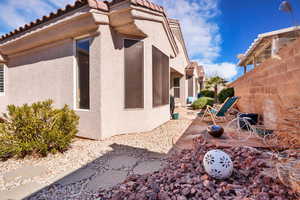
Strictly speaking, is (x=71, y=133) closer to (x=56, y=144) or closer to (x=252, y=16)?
(x=56, y=144)

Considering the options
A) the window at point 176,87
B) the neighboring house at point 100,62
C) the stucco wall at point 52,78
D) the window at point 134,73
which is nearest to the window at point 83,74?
the neighboring house at point 100,62

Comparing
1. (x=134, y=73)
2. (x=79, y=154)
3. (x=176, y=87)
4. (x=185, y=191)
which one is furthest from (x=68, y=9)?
(x=176, y=87)

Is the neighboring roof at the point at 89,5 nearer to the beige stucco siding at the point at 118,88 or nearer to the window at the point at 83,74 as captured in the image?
the beige stucco siding at the point at 118,88

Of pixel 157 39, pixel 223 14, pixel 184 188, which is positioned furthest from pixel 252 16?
pixel 184 188

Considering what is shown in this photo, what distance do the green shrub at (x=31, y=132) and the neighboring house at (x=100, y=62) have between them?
1190mm

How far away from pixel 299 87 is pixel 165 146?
312 cm

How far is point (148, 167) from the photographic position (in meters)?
2.91

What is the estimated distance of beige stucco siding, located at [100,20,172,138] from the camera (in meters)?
4.71

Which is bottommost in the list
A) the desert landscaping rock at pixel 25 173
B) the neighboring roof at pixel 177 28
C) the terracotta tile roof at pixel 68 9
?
the desert landscaping rock at pixel 25 173

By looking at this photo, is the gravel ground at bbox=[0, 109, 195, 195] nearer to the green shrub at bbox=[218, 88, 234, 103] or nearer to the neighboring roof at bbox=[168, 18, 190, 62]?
the neighboring roof at bbox=[168, 18, 190, 62]

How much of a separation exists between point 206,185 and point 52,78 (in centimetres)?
648

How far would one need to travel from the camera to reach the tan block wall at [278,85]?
7.64 ft

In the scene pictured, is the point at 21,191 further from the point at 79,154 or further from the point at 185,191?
the point at 185,191

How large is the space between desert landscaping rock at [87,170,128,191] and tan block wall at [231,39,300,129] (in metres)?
2.68
